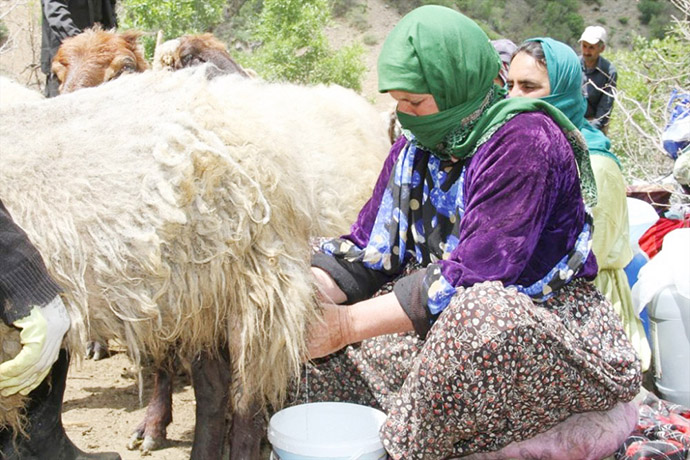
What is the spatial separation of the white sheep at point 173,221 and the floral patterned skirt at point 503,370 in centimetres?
44

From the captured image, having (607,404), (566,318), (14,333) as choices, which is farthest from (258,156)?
(607,404)

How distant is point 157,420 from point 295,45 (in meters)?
9.80

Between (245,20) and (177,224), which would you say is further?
(245,20)

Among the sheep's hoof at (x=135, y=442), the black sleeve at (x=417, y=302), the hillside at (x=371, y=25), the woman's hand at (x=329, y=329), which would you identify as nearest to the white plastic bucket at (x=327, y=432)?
the woman's hand at (x=329, y=329)

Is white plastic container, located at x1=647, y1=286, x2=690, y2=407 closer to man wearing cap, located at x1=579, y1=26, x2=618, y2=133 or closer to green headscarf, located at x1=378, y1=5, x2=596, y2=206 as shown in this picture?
green headscarf, located at x1=378, y1=5, x2=596, y2=206

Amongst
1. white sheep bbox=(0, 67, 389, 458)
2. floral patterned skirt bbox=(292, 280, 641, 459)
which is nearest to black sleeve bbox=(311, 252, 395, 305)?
white sheep bbox=(0, 67, 389, 458)

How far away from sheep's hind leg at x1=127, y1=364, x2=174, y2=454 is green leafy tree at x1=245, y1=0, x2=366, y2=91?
8.76 metres

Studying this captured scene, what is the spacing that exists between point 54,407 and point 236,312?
0.69 metres

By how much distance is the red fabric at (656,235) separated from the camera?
13.4 feet

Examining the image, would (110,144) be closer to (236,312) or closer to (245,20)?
(236,312)

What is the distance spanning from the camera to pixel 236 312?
2385 mm

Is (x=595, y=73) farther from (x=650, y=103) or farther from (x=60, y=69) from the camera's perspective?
(x=60, y=69)

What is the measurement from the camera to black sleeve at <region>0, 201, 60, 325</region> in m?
1.87

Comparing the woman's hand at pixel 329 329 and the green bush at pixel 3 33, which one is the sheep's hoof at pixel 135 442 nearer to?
the woman's hand at pixel 329 329
